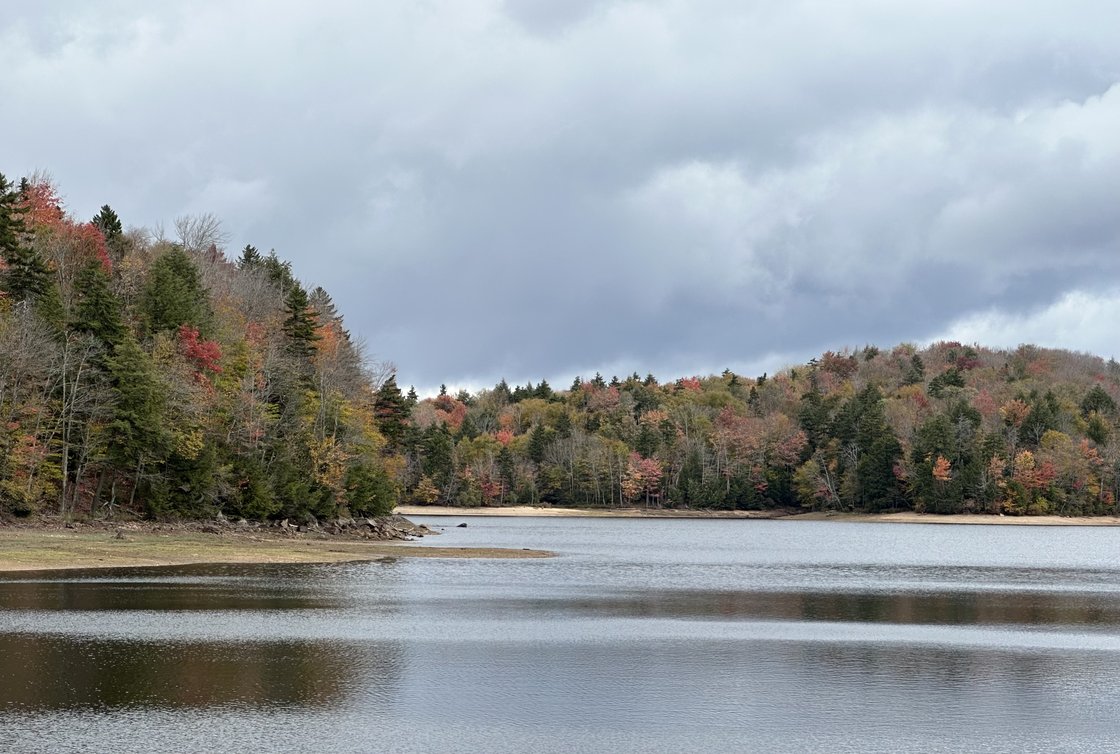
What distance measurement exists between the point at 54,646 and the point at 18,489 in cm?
4061

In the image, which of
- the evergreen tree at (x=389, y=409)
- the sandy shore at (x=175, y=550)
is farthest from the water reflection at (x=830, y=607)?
the evergreen tree at (x=389, y=409)

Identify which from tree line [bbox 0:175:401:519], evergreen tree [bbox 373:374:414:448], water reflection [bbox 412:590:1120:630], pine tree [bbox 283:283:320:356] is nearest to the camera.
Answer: water reflection [bbox 412:590:1120:630]

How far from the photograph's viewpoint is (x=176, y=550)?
60094 millimetres

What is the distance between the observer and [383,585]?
48250 millimetres

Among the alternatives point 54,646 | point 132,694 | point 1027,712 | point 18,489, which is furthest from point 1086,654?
point 18,489

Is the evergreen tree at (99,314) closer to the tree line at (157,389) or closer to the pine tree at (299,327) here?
the tree line at (157,389)

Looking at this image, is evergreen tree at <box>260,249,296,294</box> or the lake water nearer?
the lake water

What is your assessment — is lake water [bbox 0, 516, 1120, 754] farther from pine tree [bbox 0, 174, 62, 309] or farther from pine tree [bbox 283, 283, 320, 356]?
pine tree [bbox 283, 283, 320, 356]

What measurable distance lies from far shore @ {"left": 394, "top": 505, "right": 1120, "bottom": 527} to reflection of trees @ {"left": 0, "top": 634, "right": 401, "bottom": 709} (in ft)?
467

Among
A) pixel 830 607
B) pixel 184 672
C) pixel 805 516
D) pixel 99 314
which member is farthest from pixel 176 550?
pixel 805 516

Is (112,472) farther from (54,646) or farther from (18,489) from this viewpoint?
(54,646)

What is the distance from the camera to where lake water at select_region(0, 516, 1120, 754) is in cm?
2072

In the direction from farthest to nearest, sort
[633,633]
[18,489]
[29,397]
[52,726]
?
[29,397], [18,489], [633,633], [52,726]

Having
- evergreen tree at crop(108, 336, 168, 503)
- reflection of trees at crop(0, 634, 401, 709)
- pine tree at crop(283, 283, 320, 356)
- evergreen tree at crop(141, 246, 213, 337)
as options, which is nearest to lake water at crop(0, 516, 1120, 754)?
reflection of trees at crop(0, 634, 401, 709)
